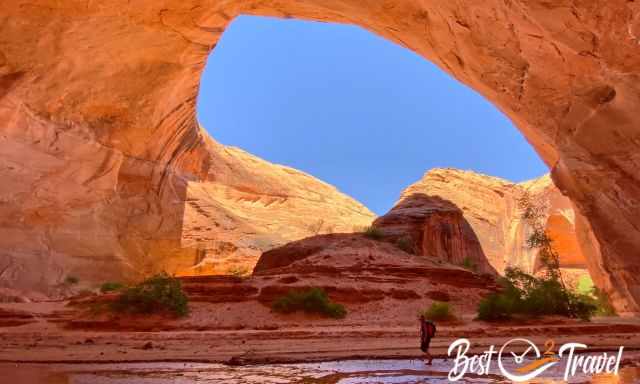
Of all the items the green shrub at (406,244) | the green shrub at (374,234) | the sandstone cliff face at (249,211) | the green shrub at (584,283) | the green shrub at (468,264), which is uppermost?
the sandstone cliff face at (249,211)

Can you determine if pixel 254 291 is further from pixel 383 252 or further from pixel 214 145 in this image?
pixel 214 145

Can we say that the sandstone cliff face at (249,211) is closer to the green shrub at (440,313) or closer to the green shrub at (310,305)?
the green shrub at (310,305)

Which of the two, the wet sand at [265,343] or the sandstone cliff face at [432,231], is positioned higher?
the sandstone cliff face at [432,231]

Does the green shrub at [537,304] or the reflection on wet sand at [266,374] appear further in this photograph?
the green shrub at [537,304]

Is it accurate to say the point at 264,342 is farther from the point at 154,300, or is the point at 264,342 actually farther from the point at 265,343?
the point at 154,300

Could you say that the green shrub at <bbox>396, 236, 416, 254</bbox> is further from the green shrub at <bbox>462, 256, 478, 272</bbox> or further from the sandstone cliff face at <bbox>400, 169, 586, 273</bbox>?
the sandstone cliff face at <bbox>400, 169, 586, 273</bbox>

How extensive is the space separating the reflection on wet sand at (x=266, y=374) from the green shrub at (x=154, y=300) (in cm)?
747

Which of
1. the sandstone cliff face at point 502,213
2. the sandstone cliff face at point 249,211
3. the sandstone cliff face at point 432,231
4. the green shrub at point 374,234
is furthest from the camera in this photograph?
the sandstone cliff face at point 502,213

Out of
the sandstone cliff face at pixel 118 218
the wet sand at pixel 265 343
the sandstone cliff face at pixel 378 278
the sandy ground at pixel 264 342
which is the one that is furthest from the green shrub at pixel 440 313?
the sandstone cliff face at pixel 118 218

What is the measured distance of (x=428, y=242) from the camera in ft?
77.7

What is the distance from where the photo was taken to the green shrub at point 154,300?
1202cm

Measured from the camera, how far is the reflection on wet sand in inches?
145

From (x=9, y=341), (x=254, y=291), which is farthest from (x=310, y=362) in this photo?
(x=254, y=291)

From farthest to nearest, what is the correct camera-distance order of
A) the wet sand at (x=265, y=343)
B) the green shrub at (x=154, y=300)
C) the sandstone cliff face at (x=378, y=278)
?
the sandstone cliff face at (x=378, y=278), the green shrub at (x=154, y=300), the wet sand at (x=265, y=343)
